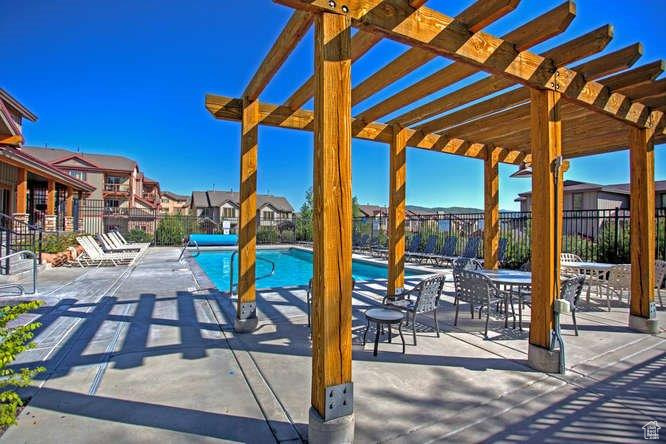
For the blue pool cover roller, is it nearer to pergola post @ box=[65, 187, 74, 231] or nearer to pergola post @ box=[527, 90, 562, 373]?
pergola post @ box=[65, 187, 74, 231]

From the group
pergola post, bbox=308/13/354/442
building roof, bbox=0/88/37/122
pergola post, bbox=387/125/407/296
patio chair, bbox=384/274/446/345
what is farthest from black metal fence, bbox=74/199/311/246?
pergola post, bbox=308/13/354/442

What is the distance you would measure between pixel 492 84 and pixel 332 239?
3219 mm

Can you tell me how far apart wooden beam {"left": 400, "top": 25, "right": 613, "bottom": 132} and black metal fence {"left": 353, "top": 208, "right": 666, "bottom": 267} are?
183 inches

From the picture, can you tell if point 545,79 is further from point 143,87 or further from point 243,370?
point 143,87

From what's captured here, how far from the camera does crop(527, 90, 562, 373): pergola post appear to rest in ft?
10.7

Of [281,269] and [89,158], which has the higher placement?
[89,158]

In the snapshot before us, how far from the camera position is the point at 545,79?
3328 mm

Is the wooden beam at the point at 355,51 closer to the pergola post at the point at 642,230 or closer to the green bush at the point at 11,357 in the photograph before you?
the green bush at the point at 11,357

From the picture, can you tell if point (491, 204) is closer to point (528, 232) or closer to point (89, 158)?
point (528, 232)

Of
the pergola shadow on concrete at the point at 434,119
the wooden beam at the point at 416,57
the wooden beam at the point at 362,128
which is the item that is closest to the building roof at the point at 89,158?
the wooden beam at the point at 362,128

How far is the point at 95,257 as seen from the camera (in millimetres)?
9641

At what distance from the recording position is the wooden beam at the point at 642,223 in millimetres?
4480

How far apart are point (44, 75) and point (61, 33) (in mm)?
7363

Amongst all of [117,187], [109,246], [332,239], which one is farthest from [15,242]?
[117,187]
